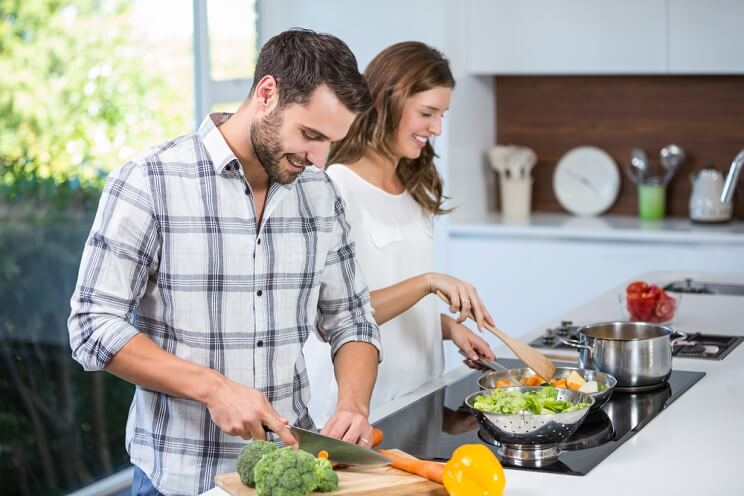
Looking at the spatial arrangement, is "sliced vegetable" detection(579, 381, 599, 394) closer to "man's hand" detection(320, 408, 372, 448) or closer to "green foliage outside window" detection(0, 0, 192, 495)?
"man's hand" detection(320, 408, 372, 448)

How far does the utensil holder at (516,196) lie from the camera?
4828mm

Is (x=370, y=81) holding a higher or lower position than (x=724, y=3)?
lower

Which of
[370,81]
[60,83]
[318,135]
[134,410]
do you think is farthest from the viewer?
[60,83]

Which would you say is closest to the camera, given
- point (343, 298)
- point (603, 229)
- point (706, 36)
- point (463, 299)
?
point (343, 298)

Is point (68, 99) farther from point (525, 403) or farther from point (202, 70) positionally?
point (525, 403)

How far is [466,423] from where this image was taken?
78.0 inches

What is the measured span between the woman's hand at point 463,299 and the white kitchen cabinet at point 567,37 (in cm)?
235

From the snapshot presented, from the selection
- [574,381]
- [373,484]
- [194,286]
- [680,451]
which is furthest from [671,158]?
[373,484]

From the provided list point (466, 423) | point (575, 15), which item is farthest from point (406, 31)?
point (466, 423)

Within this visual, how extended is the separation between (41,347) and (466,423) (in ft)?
6.73

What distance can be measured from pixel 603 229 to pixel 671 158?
1.79 feet

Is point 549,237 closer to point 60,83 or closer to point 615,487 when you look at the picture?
point 60,83

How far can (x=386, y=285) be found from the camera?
8.24 ft

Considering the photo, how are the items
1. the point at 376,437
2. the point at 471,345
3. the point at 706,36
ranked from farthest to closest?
the point at 706,36 → the point at 471,345 → the point at 376,437
